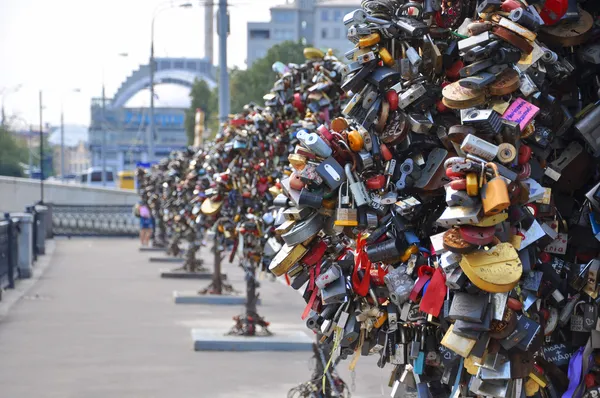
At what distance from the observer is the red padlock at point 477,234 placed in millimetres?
4363

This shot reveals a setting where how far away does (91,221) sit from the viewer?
178 ft

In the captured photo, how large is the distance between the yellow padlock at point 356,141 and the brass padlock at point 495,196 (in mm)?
1084

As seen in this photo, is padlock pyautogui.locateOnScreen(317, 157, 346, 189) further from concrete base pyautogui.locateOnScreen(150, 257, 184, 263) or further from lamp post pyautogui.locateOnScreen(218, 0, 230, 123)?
Result: concrete base pyautogui.locateOnScreen(150, 257, 184, 263)

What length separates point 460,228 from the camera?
14.4ft

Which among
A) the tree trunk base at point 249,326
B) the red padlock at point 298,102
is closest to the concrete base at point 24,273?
the tree trunk base at point 249,326

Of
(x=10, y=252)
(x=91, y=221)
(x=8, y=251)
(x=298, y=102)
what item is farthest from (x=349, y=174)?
(x=91, y=221)

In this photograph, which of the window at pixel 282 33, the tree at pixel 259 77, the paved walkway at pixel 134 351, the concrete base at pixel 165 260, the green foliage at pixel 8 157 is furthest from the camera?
the window at pixel 282 33

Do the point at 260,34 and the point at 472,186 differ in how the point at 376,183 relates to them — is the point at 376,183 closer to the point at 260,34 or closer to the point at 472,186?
the point at 472,186

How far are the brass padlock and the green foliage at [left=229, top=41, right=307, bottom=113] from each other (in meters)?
55.7

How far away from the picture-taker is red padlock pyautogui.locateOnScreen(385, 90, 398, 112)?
5258mm

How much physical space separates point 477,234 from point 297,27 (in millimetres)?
157630

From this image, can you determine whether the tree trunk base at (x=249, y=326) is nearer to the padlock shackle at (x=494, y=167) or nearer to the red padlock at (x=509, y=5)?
the red padlock at (x=509, y=5)

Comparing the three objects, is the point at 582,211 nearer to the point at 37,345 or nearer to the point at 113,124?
the point at 37,345

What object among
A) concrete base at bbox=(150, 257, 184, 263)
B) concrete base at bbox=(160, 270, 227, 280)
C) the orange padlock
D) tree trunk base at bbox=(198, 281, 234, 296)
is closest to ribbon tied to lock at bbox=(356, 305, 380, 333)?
the orange padlock
